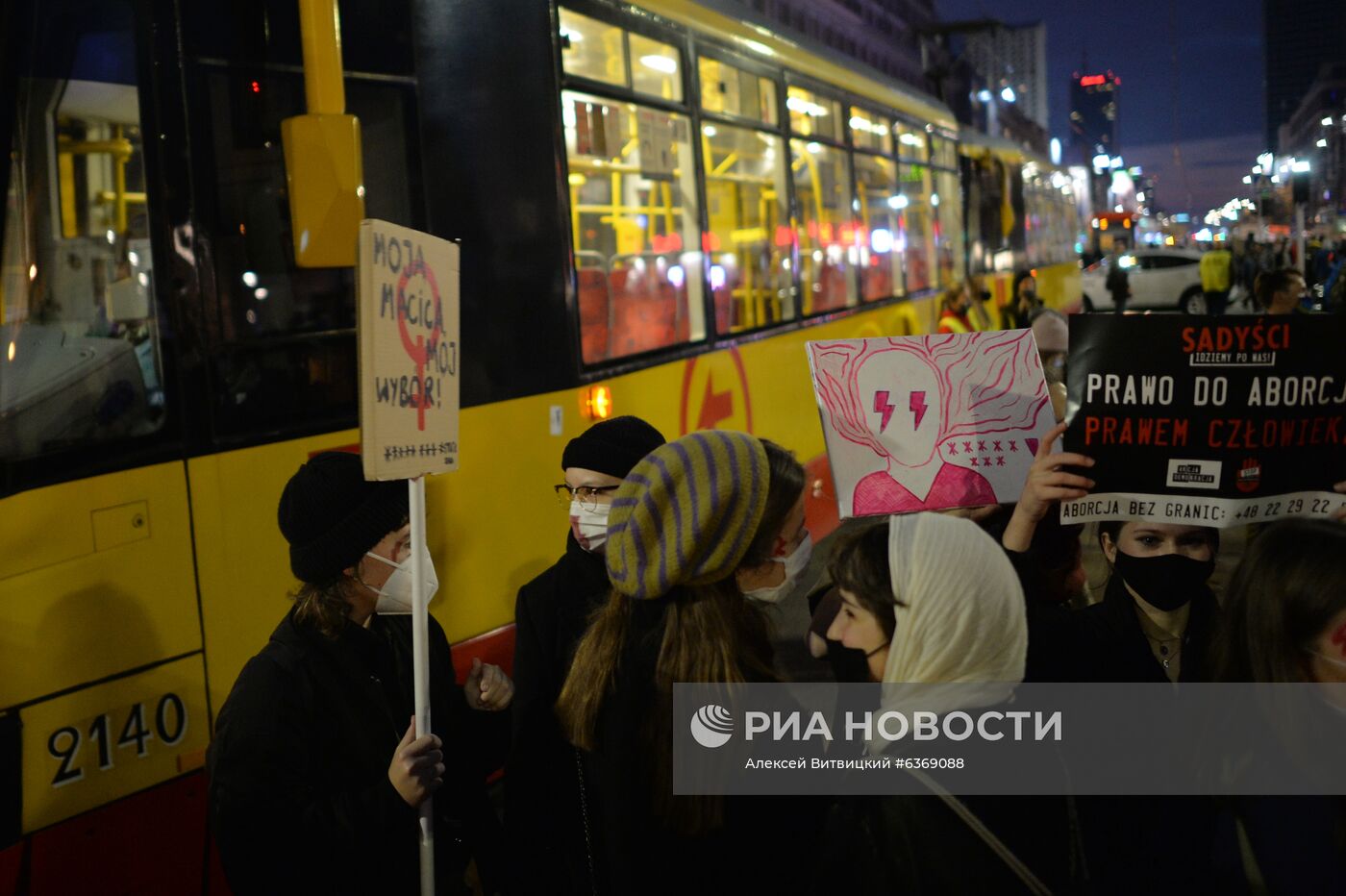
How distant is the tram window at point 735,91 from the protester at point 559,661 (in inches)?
148

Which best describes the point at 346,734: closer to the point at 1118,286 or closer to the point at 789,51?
the point at 789,51

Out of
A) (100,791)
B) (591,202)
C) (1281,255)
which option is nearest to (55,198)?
(100,791)

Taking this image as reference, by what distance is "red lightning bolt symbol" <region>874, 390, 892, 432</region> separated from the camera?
320 cm

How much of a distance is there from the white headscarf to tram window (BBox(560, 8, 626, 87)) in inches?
152

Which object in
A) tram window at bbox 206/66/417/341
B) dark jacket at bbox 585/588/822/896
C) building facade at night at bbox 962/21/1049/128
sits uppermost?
building facade at night at bbox 962/21/1049/128

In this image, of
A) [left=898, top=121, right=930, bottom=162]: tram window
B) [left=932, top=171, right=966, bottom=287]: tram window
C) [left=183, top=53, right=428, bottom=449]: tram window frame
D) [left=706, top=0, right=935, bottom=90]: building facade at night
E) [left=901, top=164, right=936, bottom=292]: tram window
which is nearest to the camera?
[left=183, top=53, right=428, bottom=449]: tram window frame

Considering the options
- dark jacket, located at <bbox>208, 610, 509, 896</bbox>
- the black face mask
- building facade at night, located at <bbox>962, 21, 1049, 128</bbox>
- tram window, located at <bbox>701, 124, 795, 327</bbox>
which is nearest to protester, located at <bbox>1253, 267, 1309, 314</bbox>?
tram window, located at <bbox>701, 124, 795, 327</bbox>

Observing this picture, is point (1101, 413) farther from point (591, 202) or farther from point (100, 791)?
point (591, 202)

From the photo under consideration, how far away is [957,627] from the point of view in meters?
2.05

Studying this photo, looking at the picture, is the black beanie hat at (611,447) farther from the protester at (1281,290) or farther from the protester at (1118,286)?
the protester at (1118,286)

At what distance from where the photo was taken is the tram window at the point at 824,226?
8805 millimetres

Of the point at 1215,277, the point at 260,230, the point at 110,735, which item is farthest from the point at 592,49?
the point at 1215,277

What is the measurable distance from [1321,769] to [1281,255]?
4096cm

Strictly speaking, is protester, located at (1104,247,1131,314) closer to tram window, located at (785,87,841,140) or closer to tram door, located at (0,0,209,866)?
tram window, located at (785,87,841,140)
